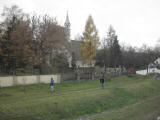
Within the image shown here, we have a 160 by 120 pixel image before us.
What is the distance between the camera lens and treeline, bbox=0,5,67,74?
2301 inches

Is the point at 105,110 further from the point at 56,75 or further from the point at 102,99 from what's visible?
the point at 56,75

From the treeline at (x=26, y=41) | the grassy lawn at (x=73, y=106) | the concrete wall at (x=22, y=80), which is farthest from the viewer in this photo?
the treeline at (x=26, y=41)

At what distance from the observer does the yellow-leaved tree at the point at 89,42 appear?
7388 cm

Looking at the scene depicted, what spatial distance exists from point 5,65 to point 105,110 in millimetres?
27450

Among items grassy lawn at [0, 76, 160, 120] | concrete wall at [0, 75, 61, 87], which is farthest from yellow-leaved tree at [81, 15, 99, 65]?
grassy lawn at [0, 76, 160, 120]

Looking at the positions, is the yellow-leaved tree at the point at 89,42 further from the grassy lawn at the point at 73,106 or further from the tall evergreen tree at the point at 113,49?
the grassy lawn at the point at 73,106

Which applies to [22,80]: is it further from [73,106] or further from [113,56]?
[113,56]

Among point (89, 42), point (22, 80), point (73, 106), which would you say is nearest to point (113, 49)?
point (89, 42)

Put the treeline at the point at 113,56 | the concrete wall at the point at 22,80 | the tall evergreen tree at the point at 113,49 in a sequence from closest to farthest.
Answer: the concrete wall at the point at 22,80 → the tall evergreen tree at the point at 113,49 → the treeline at the point at 113,56

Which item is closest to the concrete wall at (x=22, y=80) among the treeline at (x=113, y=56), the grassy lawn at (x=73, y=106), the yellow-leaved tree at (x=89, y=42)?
the grassy lawn at (x=73, y=106)

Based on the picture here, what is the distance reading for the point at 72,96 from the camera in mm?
40062

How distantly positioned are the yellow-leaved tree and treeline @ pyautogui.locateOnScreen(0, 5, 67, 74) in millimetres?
9282

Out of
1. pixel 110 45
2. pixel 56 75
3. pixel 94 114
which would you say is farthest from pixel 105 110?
pixel 110 45

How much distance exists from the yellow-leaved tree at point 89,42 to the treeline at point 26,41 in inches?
365
